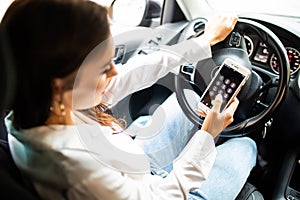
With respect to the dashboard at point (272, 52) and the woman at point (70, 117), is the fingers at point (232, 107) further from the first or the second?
the dashboard at point (272, 52)

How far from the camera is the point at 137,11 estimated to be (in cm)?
157

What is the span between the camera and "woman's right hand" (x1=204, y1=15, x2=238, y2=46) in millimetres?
963

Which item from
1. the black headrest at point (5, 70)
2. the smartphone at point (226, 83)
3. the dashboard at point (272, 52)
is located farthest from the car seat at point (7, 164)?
the dashboard at point (272, 52)

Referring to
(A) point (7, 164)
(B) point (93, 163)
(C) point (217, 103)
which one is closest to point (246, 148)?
(C) point (217, 103)

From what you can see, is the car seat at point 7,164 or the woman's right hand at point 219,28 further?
the woman's right hand at point 219,28

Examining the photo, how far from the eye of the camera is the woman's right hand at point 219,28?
0.96 m

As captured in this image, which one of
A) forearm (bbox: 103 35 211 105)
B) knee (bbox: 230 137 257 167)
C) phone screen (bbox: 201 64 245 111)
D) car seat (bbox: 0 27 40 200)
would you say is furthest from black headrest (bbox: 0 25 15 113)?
knee (bbox: 230 137 257 167)

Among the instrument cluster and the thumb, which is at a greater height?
the instrument cluster

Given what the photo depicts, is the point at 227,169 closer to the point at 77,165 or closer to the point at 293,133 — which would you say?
the point at 293,133

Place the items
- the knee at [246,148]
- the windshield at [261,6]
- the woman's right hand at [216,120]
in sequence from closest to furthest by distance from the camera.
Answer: the woman's right hand at [216,120]
the knee at [246,148]
the windshield at [261,6]

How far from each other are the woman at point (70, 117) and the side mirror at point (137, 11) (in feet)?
2.35

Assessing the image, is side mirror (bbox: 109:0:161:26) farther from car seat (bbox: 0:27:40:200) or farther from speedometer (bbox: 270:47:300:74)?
car seat (bbox: 0:27:40:200)

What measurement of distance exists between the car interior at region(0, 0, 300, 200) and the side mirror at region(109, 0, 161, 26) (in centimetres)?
5

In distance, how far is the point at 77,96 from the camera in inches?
25.9
